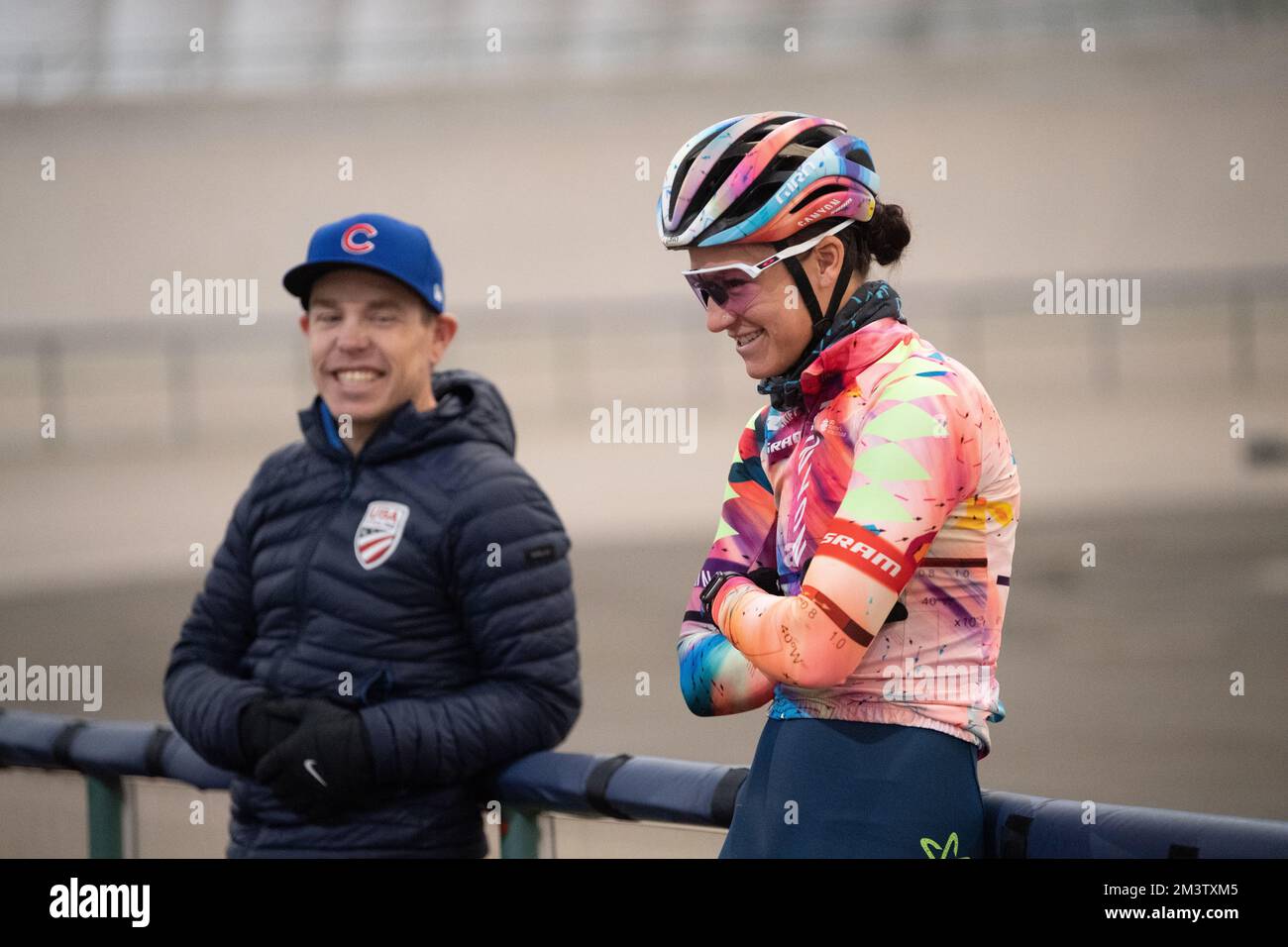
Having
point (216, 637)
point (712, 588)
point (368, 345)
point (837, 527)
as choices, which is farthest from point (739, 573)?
point (216, 637)

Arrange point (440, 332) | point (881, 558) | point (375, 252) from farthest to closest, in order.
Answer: point (440, 332), point (375, 252), point (881, 558)

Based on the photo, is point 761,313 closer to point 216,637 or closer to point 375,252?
point 375,252

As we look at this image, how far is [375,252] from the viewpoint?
3.44 m

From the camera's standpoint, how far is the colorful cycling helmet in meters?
2.51

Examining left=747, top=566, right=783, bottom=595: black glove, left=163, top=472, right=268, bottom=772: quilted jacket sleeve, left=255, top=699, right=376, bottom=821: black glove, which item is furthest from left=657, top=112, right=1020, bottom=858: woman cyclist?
left=163, top=472, right=268, bottom=772: quilted jacket sleeve

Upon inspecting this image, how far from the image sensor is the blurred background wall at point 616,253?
15789 mm

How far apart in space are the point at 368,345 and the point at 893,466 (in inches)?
61.4

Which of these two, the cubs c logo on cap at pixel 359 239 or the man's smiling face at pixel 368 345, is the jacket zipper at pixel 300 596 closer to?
the man's smiling face at pixel 368 345

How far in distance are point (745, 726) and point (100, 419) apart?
12.4 meters

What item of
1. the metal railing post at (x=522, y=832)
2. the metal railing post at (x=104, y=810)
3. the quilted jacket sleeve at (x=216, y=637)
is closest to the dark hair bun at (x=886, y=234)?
the metal railing post at (x=522, y=832)

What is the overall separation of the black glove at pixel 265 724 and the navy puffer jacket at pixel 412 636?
0.03 meters

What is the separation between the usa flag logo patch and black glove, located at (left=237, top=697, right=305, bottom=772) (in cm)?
32

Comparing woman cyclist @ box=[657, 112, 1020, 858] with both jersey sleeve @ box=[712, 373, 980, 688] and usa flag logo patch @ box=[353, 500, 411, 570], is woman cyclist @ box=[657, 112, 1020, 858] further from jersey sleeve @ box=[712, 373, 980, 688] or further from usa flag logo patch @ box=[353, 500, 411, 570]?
usa flag logo patch @ box=[353, 500, 411, 570]

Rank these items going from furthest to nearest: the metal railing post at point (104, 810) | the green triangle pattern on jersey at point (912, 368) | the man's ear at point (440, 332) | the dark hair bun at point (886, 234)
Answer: the metal railing post at point (104, 810) → the man's ear at point (440, 332) → the dark hair bun at point (886, 234) → the green triangle pattern on jersey at point (912, 368)
